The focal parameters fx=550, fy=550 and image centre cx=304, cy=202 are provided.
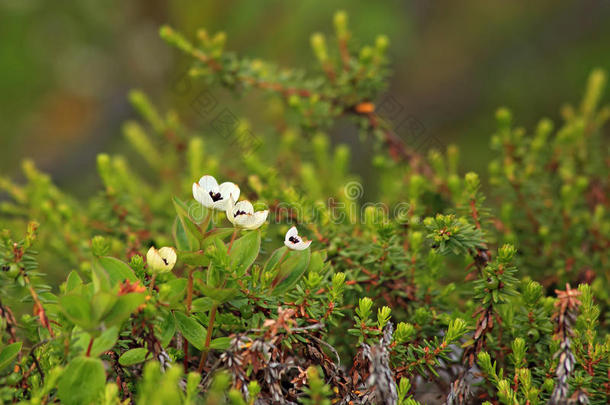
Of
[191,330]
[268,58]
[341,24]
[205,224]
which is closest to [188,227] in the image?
[205,224]

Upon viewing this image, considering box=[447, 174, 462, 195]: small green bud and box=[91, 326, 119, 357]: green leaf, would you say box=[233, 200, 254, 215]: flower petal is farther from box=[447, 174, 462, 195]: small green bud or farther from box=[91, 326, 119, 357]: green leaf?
box=[447, 174, 462, 195]: small green bud

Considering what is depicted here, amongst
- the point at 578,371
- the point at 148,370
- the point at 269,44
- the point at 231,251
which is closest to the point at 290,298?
the point at 231,251

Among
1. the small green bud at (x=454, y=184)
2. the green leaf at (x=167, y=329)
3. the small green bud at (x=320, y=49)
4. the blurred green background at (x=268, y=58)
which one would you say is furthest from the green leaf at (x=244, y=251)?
the blurred green background at (x=268, y=58)

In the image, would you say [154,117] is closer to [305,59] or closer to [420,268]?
[420,268]

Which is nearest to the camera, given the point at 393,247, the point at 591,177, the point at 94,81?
the point at 393,247

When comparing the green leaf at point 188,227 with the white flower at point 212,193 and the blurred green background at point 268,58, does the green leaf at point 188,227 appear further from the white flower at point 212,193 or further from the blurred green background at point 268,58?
the blurred green background at point 268,58

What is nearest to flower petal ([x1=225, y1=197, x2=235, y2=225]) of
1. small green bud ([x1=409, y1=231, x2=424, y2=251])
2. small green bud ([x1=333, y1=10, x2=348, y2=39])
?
small green bud ([x1=409, y1=231, x2=424, y2=251])

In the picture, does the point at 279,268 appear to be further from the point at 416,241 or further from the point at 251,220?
the point at 416,241
